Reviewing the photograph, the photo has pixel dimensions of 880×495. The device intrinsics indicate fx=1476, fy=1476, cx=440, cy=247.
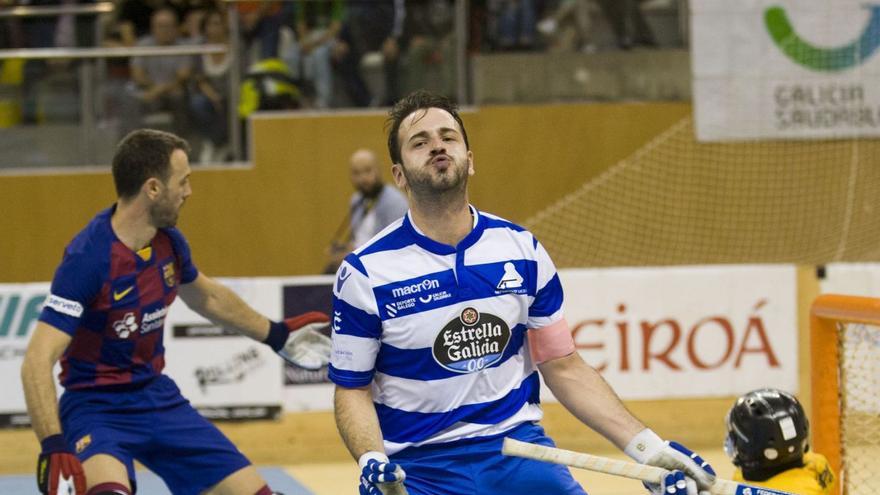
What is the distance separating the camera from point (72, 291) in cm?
570

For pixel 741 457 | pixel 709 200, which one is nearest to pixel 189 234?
pixel 709 200

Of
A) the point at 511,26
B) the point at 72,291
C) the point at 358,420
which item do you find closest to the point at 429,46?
the point at 511,26

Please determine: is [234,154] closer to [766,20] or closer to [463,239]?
[766,20]

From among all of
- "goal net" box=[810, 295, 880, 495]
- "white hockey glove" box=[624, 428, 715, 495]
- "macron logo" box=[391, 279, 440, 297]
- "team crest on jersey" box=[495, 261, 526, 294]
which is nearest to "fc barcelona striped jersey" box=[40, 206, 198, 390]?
"macron logo" box=[391, 279, 440, 297]

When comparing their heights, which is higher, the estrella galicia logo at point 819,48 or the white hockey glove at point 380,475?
the estrella galicia logo at point 819,48

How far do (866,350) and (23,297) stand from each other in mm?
5323

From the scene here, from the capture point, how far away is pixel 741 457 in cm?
541

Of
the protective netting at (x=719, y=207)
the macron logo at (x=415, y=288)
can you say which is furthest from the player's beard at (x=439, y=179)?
the protective netting at (x=719, y=207)

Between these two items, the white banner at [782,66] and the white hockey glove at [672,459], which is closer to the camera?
the white hockey glove at [672,459]

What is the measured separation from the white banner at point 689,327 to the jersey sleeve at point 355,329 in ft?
18.3

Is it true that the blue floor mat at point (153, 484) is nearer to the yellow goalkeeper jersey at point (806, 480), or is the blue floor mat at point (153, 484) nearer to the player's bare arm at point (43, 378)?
the player's bare arm at point (43, 378)

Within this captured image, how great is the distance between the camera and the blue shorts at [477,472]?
4.46 meters

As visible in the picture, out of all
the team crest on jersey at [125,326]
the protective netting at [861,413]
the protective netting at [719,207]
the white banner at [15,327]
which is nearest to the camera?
the team crest on jersey at [125,326]

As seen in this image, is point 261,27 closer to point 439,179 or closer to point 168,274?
point 168,274
